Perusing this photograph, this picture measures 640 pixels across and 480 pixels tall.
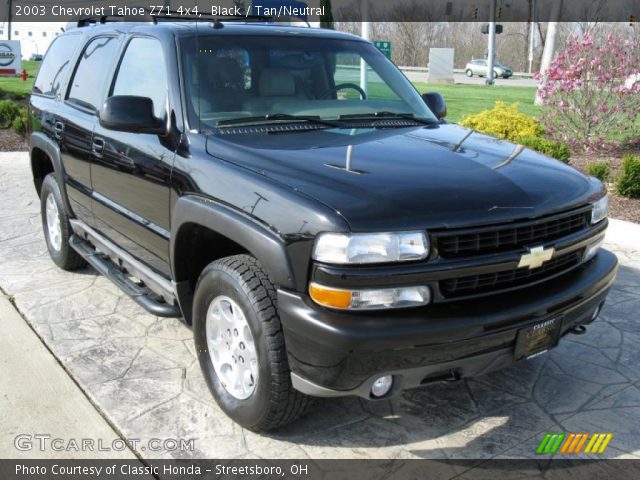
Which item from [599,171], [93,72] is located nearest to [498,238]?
[93,72]

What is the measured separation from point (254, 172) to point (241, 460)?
1299 millimetres

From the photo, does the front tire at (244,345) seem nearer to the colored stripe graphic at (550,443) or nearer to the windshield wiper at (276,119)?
the windshield wiper at (276,119)

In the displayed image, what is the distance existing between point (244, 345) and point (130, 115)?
1.32 meters

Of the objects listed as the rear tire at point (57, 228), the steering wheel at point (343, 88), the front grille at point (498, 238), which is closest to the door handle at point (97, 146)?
the rear tire at point (57, 228)

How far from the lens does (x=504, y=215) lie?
9.05 ft

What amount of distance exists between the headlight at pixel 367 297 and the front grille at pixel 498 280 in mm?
138

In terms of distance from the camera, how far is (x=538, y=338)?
294cm

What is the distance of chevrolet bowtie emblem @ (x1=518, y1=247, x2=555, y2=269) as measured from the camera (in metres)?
2.83

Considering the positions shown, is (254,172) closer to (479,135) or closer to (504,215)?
(504,215)

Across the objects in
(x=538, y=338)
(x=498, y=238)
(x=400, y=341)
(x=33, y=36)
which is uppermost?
(x=33, y=36)

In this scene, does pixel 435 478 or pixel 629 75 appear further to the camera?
pixel 629 75

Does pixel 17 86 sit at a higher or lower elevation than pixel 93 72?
lower

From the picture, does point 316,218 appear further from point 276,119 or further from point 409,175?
point 276,119

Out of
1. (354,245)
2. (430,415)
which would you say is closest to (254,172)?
(354,245)
